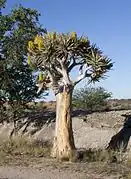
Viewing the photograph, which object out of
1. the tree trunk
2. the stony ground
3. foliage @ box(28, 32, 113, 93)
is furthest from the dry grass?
foliage @ box(28, 32, 113, 93)

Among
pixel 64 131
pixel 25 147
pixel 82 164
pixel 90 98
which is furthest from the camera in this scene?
pixel 90 98

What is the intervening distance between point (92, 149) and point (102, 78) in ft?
9.54

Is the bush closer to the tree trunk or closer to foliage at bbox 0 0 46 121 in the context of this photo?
foliage at bbox 0 0 46 121

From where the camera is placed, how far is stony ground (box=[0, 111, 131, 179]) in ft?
41.2

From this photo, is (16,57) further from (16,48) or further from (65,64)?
(65,64)

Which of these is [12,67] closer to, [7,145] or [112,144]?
[7,145]

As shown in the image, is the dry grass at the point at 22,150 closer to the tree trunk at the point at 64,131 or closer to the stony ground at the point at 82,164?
the stony ground at the point at 82,164

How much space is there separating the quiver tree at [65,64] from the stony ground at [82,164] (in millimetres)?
945

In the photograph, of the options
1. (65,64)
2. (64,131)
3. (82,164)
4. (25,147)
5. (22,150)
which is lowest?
(82,164)

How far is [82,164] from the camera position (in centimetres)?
1427

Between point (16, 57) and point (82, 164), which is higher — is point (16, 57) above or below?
above

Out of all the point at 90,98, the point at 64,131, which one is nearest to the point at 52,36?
the point at 64,131

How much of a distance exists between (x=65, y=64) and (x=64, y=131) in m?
2.33

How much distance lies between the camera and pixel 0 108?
20.5 meters
